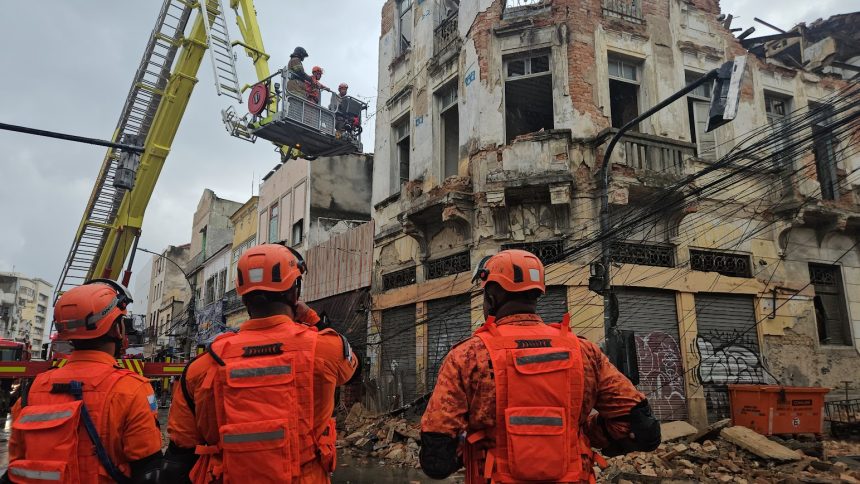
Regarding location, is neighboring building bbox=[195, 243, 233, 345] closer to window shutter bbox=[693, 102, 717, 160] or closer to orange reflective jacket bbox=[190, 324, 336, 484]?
window shutter bbox=[693, 102, 717, 160]

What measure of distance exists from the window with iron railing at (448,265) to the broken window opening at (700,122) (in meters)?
6.15

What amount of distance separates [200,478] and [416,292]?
39.3 feet

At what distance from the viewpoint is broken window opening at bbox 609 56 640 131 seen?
13.6m

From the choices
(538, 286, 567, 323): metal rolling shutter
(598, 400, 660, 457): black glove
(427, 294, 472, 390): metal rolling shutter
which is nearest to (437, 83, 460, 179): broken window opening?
(427, 294, 472, 390): metal rolling shutter

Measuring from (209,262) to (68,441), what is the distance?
107 feet

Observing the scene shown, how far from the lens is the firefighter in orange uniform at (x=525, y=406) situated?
242 cm

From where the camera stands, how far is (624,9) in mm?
13773

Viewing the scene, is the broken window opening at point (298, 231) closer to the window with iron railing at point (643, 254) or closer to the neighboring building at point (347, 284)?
the neighboring building at point (347, 284)

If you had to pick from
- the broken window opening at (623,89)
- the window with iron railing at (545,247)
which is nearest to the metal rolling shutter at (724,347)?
the window with iron railing at (545,247)

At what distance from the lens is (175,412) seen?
2.40 m

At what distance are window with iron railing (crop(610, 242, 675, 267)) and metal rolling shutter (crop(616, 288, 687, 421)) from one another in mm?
611

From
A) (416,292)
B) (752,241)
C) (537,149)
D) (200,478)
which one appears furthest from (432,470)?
(752,241)

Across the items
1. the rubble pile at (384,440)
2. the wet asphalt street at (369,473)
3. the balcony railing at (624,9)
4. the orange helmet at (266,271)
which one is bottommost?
the wet asphalt street at (369,473)

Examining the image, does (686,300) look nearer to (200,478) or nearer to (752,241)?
(752,241)
